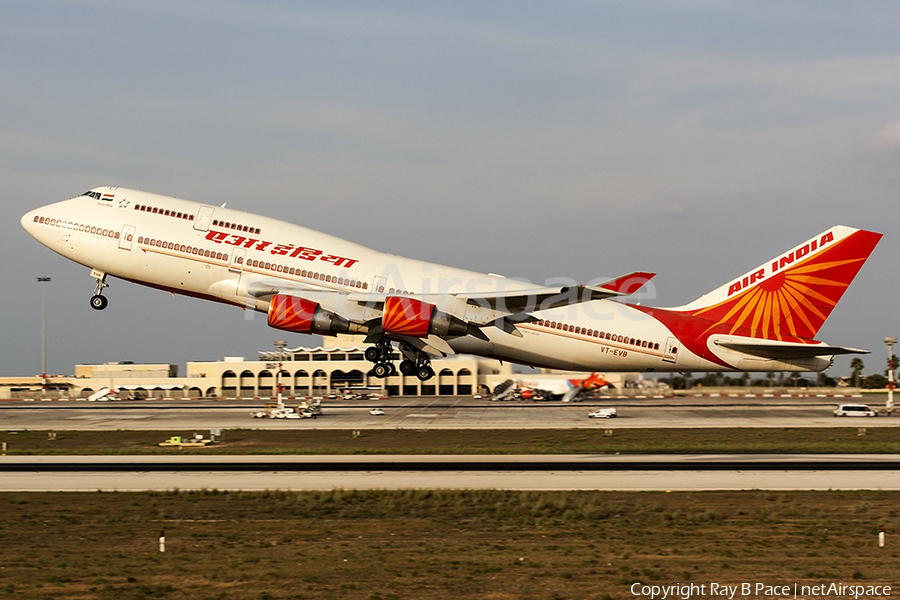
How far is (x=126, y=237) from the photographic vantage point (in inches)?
1715

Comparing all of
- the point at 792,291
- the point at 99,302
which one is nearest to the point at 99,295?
the point at 99,302

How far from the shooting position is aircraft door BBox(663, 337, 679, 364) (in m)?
49.1

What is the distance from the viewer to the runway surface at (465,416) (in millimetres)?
73438

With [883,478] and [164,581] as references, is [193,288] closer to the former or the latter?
[164,581]

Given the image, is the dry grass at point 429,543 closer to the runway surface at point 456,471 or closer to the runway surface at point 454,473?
the runway surface at point 454,473

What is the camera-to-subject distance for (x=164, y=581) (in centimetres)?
2433

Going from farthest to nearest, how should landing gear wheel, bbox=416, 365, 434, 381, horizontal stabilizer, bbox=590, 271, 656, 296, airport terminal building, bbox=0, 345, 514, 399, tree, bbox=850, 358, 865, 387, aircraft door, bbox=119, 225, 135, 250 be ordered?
tree, bbox=850, 358, 865, 387
airport terminal building, bbox=0, 345, 514, 399
landing gear wheel, bbox=416, 365, 434, 381
aircraft door, bbox=119, 225, 135, 250
horizontal stabilizer, bbox=590, 271, 656, 296

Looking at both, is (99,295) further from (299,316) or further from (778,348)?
(778,348)

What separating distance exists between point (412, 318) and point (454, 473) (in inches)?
335

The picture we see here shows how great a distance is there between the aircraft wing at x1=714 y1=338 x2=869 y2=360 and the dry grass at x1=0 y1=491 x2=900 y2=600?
37.6 feet

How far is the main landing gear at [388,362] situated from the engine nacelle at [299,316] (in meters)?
3.21

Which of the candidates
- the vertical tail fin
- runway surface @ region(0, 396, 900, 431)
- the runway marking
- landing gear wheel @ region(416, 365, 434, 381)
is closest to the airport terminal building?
runway surface @ region(0, 396, 900, 431)

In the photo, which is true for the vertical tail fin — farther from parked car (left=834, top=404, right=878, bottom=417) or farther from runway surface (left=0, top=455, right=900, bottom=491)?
parked car (left=834, top=404, right=878, bottom=417)

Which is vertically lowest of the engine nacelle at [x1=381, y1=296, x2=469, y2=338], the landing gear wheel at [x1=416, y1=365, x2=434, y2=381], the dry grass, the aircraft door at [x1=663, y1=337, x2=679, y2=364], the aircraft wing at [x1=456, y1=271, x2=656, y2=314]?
the dry grass
